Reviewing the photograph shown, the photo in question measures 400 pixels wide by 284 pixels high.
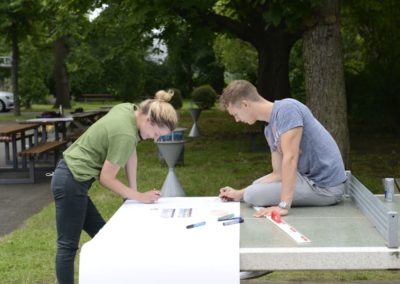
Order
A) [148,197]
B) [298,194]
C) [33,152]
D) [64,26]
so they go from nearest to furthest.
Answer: [298,194] → [148,197] → [33,152] → [64,26]

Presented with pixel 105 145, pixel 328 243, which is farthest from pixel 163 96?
pixel 328 243

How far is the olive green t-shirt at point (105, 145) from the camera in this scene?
3836 mm

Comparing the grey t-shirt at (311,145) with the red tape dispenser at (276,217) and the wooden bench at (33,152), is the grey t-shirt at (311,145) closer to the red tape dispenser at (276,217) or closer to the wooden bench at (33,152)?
the red tape dispenser at (276,217)

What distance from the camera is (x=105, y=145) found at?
3930mm

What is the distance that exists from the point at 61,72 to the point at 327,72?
2607 centimetres

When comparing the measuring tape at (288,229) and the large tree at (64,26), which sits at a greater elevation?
the large tree at (64,26)

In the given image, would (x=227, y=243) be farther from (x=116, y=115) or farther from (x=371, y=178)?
(x=371, y=178)

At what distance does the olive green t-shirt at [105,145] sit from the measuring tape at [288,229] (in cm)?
91

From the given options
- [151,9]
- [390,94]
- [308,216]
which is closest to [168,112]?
[308,216]

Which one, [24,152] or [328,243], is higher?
[328,243]

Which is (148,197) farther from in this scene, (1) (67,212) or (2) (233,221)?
(2) (233,221)

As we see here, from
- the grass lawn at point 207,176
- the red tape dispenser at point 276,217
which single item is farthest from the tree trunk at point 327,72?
the red tape dispenser at point 276,217

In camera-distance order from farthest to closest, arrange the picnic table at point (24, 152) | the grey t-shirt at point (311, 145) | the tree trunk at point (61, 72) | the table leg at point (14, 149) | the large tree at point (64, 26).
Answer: the tree trunk at point (61, 72), the large tree at point (64, 26), the table leg at point (14, 149), the picnic table at point (24, 152), the grey t-shirt at point (311, 145)

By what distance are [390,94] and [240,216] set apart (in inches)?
490
